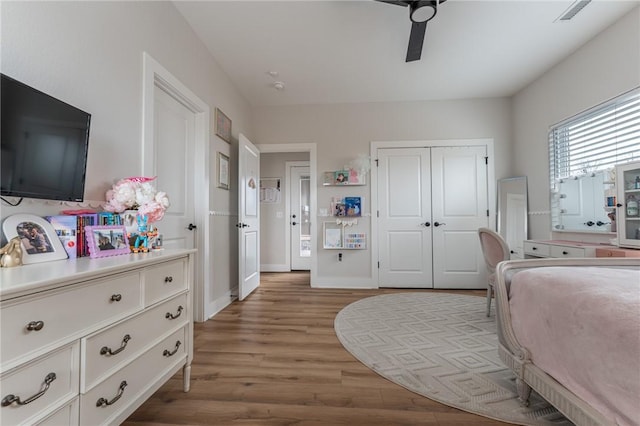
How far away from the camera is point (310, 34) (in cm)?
245

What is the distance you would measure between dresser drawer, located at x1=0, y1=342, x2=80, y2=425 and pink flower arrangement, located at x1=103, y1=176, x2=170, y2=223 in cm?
68

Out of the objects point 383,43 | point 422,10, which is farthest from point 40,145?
point 383,43

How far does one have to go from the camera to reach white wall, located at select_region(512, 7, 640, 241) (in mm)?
2232

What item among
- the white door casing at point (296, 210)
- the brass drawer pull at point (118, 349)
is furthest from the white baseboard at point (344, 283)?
the brass drawer pull at point (118, 349)

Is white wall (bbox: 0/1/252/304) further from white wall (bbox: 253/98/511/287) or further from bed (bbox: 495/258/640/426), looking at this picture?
bed (bbox: 495/258/640/426)

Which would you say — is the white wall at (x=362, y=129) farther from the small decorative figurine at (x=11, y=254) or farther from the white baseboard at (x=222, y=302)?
the small decorative figurine at (x=11, y=254)

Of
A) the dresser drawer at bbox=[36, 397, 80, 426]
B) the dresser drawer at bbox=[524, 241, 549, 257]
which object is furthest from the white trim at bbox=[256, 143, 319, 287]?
the dresser drawer at bbox=[36, 397, 80, 426]

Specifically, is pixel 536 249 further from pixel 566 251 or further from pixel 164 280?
pixel 164 280

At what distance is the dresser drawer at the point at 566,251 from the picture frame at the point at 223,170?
11.2 ft

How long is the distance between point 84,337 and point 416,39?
105 inches

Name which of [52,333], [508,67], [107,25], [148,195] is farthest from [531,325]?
[508,67]

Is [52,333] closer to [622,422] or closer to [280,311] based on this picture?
[622,422]

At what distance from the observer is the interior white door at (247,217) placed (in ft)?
10.4

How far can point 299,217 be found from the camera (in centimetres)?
539
